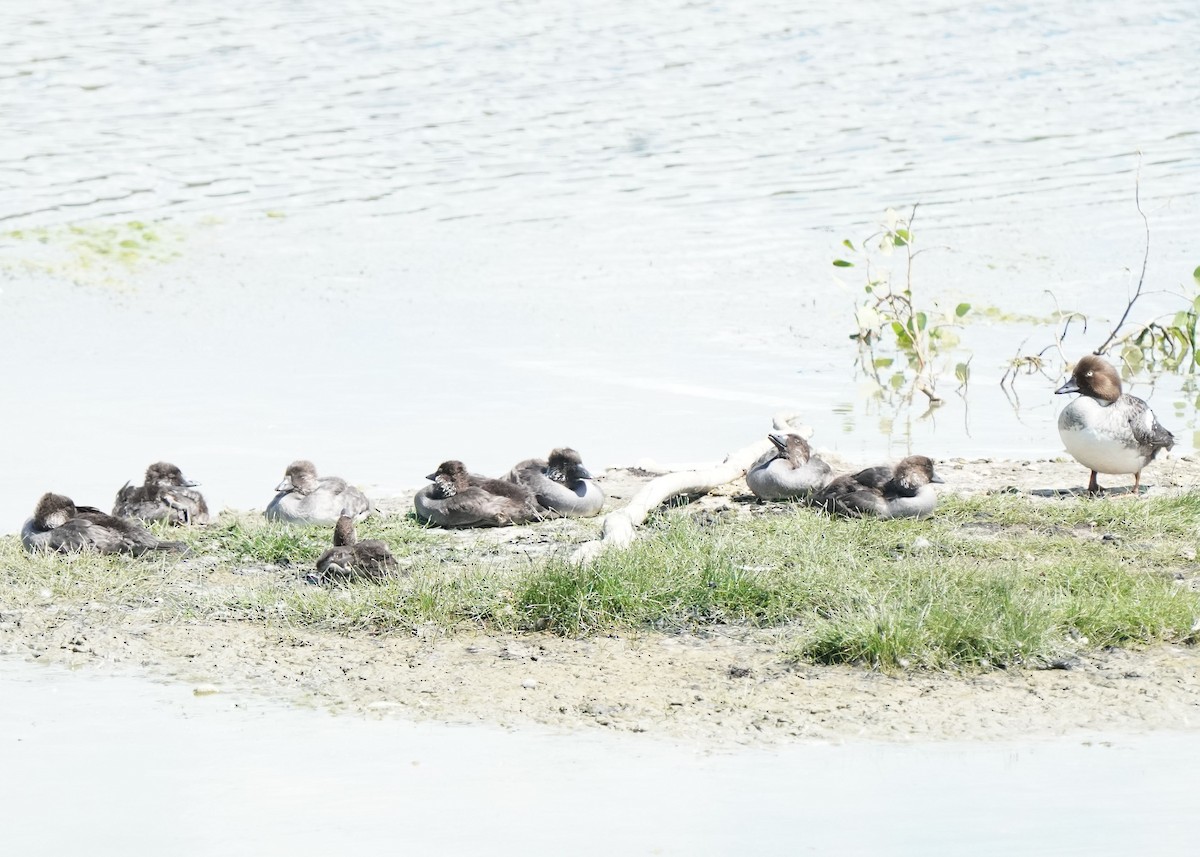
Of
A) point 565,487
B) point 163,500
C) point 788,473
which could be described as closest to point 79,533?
point 163,500

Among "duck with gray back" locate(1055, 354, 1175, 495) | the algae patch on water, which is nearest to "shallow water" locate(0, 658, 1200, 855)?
"duck with gray back" locate(1055, 354, 1175, 495)

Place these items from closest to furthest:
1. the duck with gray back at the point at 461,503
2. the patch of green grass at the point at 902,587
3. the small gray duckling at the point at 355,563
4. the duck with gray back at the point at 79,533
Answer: the patch of green grass at the point at 902,587 → the small gray duckling at the point at 355,563 → the duck with gray back at the point at 79,533 → the duck with gray back at the point at 461,503

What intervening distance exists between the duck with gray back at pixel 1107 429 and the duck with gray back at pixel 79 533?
17.0 ft

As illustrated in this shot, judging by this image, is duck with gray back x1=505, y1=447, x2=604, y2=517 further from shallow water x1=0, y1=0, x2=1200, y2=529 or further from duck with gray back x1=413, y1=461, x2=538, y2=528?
shallow water x1=0, y1=0, x2=1200, y2=529

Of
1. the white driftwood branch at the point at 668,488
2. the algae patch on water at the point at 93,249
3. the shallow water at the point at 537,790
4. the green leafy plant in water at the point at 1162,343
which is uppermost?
the algae patch on water at the point at 93,249

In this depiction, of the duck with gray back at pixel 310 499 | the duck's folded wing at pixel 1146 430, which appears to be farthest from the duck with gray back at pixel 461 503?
the duck's folded wing at pixel 1146 430

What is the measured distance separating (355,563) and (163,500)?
83.2 inches

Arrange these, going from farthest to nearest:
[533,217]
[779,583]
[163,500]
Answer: [533,217] → [163,500] → [779,583]

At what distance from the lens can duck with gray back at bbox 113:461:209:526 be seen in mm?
9867

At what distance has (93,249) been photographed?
1984 centimetres

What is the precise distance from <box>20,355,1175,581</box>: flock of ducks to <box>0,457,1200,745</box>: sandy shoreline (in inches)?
42.6

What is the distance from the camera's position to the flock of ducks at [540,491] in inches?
353

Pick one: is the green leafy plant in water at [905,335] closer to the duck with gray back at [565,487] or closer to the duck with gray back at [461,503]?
the duck with gray back at [565,487]

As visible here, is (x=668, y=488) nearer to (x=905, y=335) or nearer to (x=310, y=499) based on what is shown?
(x=310, y=499)
